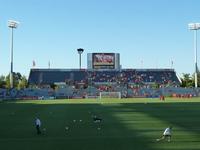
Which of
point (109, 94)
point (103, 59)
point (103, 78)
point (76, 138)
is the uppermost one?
point (103, 59)

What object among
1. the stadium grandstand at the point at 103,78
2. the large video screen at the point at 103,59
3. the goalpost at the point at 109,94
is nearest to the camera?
the goalpost at the point at 109,94

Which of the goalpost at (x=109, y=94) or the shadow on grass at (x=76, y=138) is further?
the goalpost at (x=109, y=94)

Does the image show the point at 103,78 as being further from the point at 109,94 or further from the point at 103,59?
the point at 109,94

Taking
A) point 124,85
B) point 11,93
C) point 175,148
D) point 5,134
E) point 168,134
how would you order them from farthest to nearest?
point 124,85
point 11,93
point 5,134
point 168,134
point 175,148

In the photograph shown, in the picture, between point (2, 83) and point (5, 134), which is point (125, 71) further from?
point (5, 134)

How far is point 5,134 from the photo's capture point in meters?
32.3

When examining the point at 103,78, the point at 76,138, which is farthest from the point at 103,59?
the point at 76,138

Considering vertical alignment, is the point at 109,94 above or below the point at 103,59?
below

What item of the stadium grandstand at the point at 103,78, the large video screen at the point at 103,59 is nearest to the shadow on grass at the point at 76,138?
Result: the stadium grandstand at the point at 103,78

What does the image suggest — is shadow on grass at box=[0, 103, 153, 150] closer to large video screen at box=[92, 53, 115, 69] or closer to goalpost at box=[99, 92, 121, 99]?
goalpost at box=[99, 92, 121, 99]

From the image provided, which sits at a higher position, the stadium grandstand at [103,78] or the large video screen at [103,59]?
the large video screen at [103,59]

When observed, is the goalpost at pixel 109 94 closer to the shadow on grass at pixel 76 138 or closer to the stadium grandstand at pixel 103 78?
the stadium grandstand at pixel 103 78

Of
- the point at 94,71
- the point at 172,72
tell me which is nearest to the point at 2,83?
the point at 94,71

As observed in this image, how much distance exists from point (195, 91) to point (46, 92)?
125 feet
